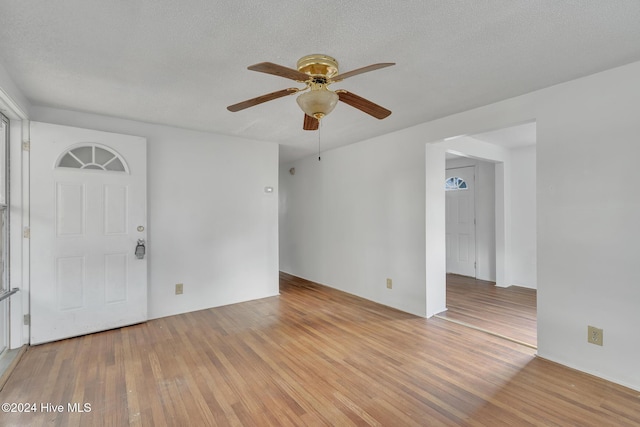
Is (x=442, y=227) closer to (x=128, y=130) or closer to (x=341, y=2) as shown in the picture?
(x=341, y=2)

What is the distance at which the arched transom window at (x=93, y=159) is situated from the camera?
119 inches

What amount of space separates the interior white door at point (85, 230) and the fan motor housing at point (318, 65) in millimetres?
2423

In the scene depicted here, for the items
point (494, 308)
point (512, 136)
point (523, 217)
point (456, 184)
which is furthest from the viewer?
point (456, 184)

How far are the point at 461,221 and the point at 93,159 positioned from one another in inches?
231

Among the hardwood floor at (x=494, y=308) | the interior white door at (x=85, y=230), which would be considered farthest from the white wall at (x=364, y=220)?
the interior white door at (x=85, y=230)

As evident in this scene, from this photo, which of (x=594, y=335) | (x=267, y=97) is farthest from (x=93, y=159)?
(x=594, y=335)

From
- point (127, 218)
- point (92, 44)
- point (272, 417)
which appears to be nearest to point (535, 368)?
point (272, 417)

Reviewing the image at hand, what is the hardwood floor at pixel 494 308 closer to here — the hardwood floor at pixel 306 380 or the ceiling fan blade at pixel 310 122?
the hardwood floor at pixel 306 380

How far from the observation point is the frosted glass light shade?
1718 millimetres

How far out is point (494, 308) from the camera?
3.87m

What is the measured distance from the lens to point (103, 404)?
1958 mm

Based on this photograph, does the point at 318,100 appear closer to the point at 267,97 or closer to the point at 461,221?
the point at 267,97

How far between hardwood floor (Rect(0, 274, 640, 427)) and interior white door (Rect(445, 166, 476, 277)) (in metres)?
2.86

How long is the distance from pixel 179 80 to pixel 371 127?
2.19m
